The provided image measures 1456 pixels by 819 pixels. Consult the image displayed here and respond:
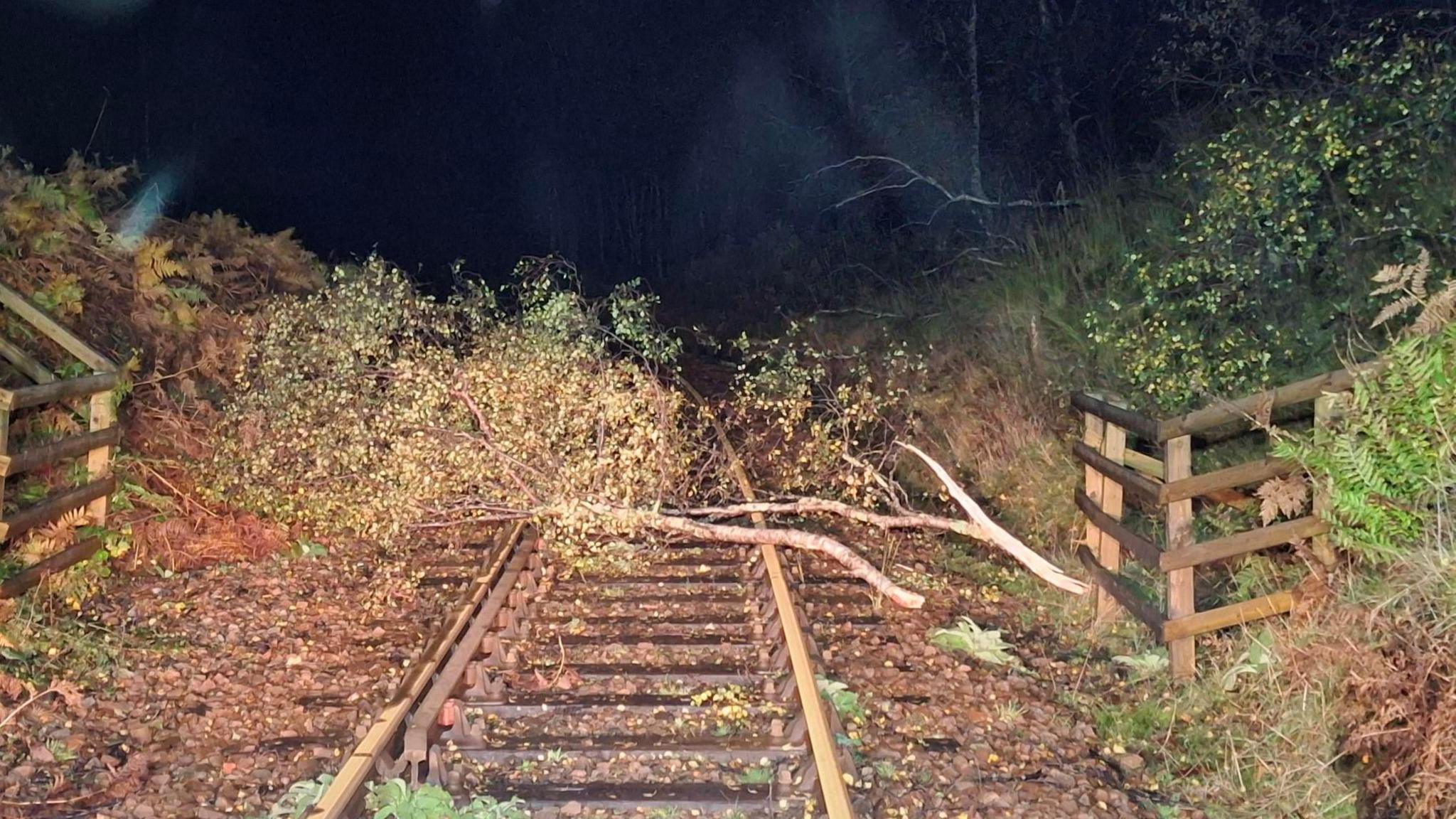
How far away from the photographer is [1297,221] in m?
7.62

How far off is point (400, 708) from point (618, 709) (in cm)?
104

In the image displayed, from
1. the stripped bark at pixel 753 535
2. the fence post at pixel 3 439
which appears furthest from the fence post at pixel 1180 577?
the fence post at pixel 3 439

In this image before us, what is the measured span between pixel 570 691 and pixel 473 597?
130 centimetres

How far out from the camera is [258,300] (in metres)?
10.8

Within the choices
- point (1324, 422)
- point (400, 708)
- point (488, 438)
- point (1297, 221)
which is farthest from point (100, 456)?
point (1297, 221)

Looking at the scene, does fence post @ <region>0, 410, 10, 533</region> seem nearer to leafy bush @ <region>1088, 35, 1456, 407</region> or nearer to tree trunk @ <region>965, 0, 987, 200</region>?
leafy bush @ <region>1088, 35, 1456, 407</region>

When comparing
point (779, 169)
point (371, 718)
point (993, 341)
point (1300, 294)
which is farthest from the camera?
point (779, 169)

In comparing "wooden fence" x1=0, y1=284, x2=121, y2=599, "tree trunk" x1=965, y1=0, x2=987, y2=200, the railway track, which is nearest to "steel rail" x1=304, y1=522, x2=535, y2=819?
the railway track

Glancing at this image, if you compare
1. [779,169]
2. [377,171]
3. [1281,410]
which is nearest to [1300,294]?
[1281,410]

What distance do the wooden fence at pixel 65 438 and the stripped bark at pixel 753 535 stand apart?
334 centimetres

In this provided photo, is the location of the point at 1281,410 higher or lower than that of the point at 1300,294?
lower

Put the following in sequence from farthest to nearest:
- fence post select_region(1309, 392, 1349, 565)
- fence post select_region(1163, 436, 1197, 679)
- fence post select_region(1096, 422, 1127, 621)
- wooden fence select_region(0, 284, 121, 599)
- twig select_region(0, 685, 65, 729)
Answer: fence post select_region(1096, 422, 1127, 621) → wooden fence select_region(0, 284, 121, 599) → fence post select_region(1163, 436, 1197, 679) → twig select_region(0, 685, 65, 729) → fence post select_region(1309, 392, 1349, 565)

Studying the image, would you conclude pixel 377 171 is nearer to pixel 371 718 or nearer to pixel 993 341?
pixel 993 341

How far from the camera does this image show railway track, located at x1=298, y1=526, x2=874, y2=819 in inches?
186
